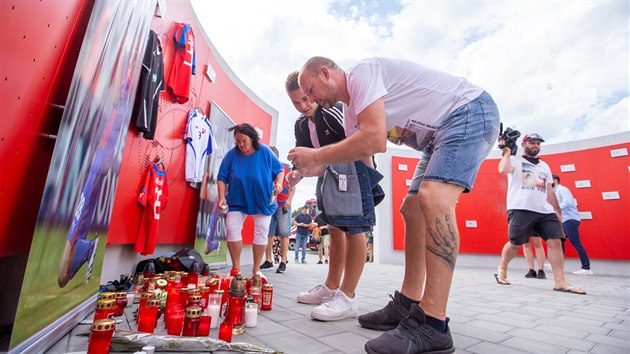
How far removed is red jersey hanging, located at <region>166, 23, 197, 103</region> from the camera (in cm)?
411

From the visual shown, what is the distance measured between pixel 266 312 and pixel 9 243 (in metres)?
1.42

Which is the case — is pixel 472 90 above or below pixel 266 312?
above

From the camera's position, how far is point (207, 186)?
17.1ft

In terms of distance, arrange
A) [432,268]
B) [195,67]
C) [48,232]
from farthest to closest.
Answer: [195,67], [432,268], [48,232]

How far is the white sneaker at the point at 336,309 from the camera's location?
1904 mm

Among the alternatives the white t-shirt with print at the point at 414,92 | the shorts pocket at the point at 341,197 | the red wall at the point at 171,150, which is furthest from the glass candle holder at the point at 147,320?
the red wall at the point at 171,150

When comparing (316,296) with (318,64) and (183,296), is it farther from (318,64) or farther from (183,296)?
(318,64)

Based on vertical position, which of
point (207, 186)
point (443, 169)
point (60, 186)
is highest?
point (207, 186)

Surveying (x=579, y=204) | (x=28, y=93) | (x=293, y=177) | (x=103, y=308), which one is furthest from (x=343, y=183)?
(x=579, y=204)

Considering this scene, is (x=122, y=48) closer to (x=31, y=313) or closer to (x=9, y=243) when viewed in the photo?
(x=9, y=243)

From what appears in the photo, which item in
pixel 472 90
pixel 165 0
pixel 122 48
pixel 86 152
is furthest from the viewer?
pixel 165 0

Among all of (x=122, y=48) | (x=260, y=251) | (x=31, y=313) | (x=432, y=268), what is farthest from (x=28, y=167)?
(x=260, y=251)

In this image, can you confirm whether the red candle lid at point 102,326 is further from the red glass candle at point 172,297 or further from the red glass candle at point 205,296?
the red glass candle at point 205,296

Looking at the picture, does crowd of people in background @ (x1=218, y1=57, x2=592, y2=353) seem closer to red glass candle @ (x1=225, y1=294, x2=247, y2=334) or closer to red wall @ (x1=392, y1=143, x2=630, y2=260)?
red glass candle @ (x1=225, y1=294, x2=247, y2=334)
